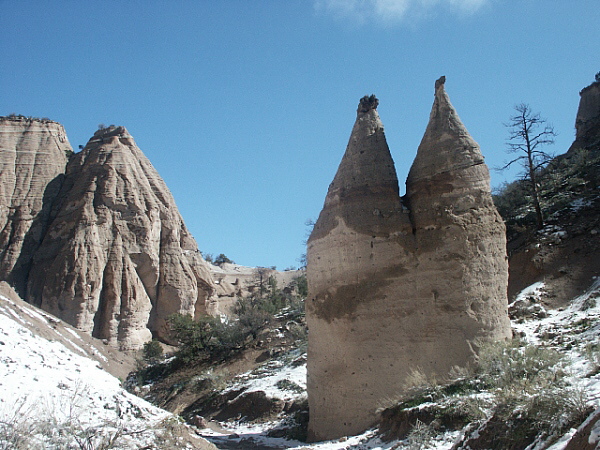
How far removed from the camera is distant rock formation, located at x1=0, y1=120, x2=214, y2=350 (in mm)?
29750

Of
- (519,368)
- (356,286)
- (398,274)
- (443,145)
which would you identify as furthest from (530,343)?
(443,145)

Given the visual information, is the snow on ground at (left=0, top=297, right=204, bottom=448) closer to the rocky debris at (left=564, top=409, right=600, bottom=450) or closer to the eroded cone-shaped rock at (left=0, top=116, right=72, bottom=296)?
the rocky debris at (left=564, top=409, right=600, bottom=450)

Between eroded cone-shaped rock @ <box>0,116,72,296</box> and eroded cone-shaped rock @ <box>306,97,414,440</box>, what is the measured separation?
79.2 feet

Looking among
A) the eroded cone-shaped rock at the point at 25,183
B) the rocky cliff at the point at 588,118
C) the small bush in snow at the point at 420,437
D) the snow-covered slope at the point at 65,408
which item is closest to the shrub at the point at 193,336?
the eroded cone-shaped rock at the point at 25,183

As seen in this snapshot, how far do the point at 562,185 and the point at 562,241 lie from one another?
651 centimetres

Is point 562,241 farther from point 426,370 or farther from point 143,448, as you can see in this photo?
point 143,448

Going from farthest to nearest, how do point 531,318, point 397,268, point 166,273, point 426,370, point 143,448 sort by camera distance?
point 166,273, point 531,318, point 397,268, point 426,370, point 143,448

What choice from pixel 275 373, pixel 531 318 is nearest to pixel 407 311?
pixel 531 318

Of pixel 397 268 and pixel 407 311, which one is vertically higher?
pixel 397 268

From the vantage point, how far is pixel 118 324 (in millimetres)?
29812

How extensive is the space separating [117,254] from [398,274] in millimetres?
23527

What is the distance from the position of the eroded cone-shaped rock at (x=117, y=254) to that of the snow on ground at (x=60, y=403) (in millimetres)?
19683

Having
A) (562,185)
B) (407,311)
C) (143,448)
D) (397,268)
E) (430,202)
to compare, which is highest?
(562,185)

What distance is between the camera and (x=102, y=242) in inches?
1237
